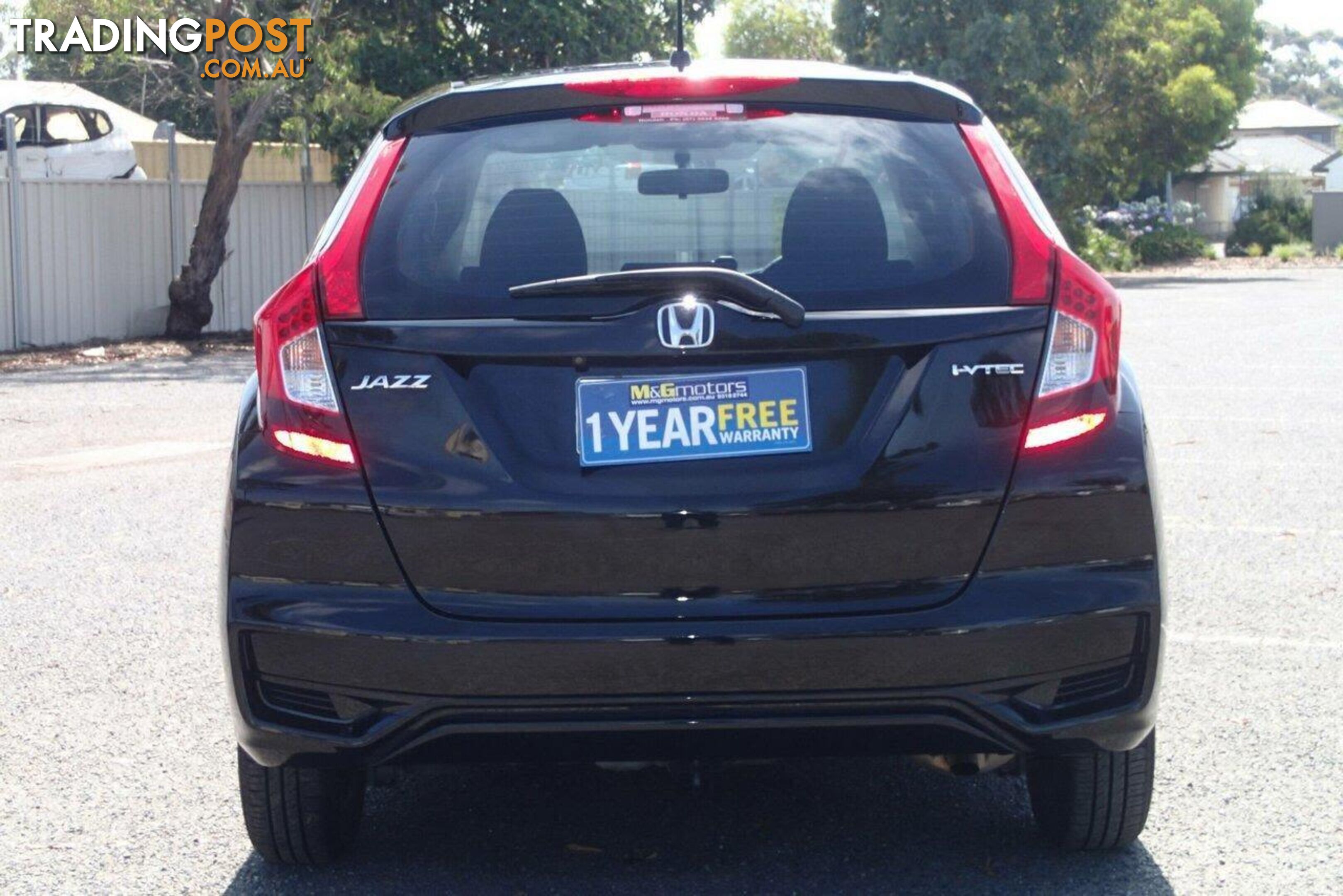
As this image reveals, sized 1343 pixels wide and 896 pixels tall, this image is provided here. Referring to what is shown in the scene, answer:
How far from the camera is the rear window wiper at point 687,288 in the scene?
11.0ft

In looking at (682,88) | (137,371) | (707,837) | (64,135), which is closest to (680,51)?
(682,88)

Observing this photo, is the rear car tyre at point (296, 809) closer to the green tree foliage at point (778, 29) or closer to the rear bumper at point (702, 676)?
the rear bumper at point (702, 676)

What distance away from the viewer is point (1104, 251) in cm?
4912

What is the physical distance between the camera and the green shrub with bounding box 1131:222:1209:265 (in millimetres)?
53000

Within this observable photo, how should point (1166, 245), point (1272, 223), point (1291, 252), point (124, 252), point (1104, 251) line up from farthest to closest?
point (1272, 223), point (1291, 252), point (1166, 245), point (1104, 251), point (124, 252)

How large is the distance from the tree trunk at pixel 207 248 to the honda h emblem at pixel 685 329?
60.1ft

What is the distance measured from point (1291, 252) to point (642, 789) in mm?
53901

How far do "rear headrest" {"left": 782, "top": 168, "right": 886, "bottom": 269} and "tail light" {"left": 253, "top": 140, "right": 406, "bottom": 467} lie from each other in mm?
804

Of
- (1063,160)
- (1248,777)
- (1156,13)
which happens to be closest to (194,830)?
(1248,777)

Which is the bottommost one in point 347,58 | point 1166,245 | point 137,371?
point 1166,245

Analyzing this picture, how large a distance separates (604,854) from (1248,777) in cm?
165

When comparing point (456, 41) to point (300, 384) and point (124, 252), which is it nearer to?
point (124, 252)

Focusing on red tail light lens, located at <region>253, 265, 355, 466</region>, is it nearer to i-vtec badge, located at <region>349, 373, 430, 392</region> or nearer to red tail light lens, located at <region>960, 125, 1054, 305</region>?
i-vtec badge, located at <region>349, 373, 430, 392</region>

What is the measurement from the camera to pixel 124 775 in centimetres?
462
